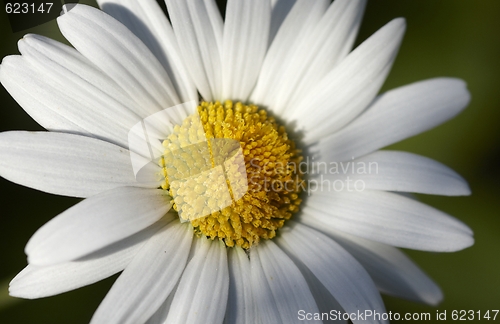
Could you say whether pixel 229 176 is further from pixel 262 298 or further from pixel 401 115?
pixel 401 115

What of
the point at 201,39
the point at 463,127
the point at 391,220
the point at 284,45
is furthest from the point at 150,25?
the point at 463,127

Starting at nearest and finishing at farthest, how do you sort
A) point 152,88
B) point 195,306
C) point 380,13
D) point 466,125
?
point 195,306, point 152,88, point 380,13, point 466,125

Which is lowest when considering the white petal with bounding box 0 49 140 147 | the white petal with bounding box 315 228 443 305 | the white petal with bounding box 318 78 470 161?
the white petal with bounding box 315 228 443 305

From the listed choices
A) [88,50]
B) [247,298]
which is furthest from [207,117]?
[247,298]

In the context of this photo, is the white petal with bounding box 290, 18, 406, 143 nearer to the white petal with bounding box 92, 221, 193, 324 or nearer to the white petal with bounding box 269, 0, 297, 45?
the white petal with bounding box 269, 0, 297, 45

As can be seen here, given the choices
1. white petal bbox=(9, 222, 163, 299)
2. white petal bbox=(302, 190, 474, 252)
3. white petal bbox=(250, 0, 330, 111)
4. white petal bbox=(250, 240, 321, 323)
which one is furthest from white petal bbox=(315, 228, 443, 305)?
white petal bbox=(9, 222, 163, 299)

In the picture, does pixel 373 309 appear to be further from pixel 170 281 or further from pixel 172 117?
pixel 172 117
